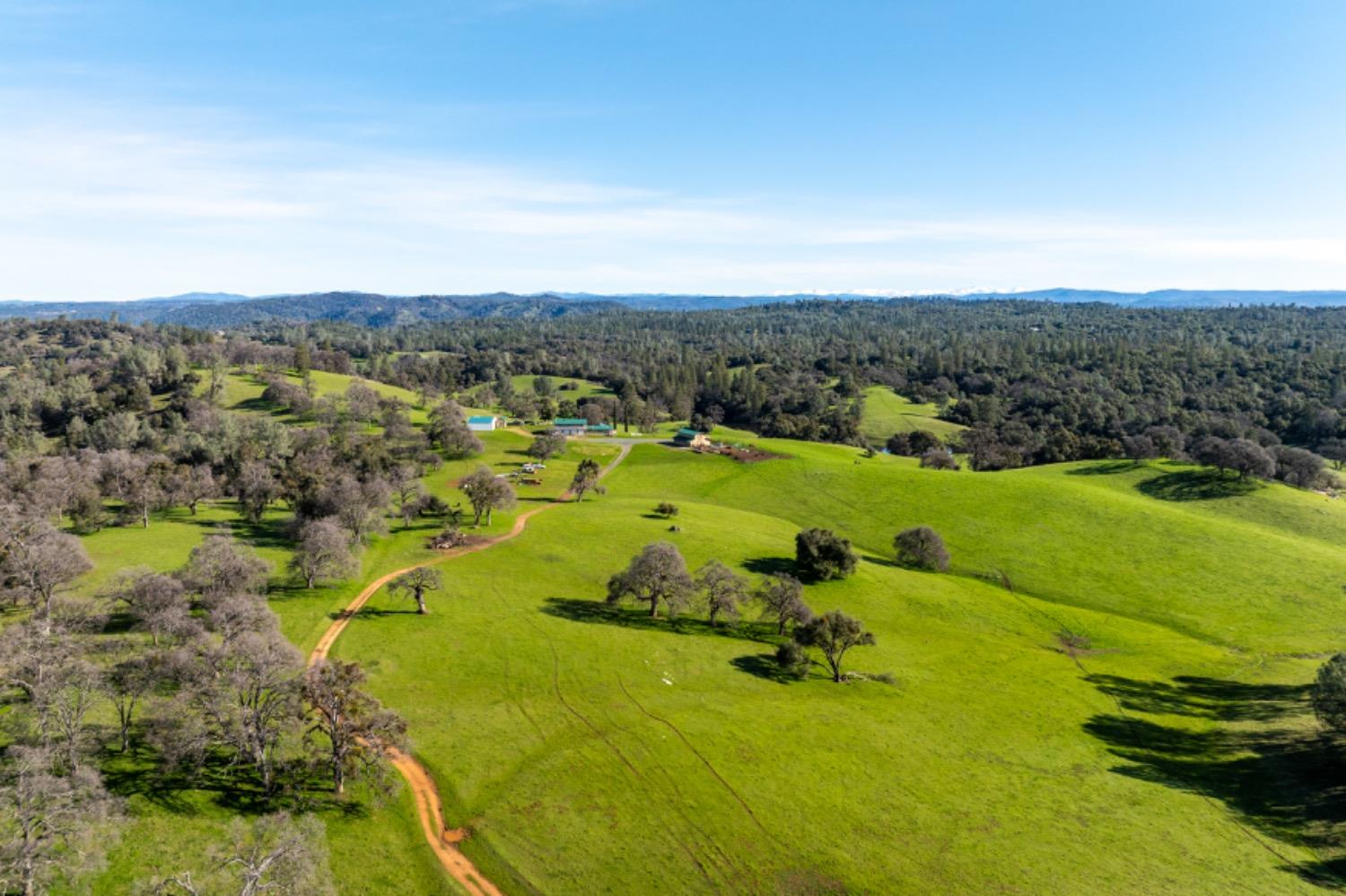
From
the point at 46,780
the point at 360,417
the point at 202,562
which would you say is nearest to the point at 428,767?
the point at 46,780

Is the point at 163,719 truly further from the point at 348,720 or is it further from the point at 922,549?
the point at 922,549

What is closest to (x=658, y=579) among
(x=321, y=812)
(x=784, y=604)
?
(x=784, y=604)

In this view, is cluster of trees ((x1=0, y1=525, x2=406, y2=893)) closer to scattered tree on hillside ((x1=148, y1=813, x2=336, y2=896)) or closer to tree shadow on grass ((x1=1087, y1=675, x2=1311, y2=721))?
scattered tree on hillside ((x1=148, y1=813, x2=336, y2=896))

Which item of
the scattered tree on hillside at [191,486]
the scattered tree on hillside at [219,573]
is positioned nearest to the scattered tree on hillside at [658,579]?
the scattered tree on hillside at [219,573]

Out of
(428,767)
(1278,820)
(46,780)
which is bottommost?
(1278,820)

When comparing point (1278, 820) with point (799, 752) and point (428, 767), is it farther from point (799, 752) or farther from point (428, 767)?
point (428, 767)

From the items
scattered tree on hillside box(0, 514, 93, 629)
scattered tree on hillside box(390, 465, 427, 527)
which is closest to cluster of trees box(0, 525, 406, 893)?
scattered tree on hillside box(0, 514, 93, 629)
